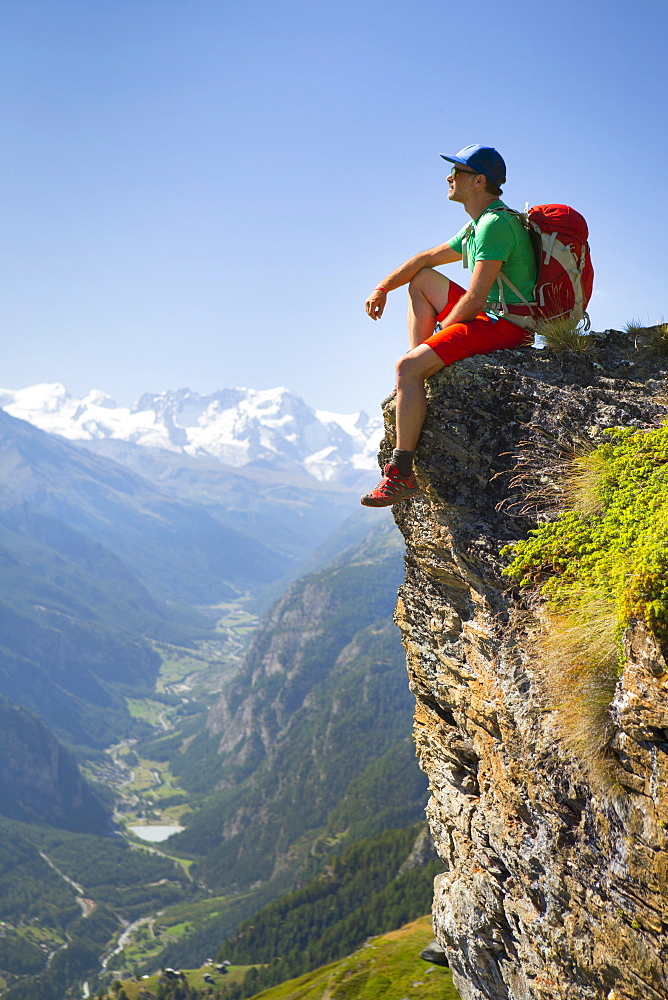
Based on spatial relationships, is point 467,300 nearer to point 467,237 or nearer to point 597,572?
point 467,237

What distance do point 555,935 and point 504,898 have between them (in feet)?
4.06

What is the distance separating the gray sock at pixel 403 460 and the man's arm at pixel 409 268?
2.91 metres

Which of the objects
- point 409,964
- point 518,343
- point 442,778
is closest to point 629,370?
point 518,343

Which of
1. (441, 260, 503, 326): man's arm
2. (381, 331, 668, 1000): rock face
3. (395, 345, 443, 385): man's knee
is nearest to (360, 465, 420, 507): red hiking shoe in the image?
(381, 331, 668, 1000): rock face

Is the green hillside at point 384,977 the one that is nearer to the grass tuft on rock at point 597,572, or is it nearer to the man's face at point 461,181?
the grass tuft on rock at point 597,572

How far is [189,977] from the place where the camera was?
190 meters

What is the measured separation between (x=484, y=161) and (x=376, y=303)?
8.91ft

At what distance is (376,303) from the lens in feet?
35.9

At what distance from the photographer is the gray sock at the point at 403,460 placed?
31.5 feet

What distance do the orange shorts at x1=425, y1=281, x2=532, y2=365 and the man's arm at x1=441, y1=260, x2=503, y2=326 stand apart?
31 cm

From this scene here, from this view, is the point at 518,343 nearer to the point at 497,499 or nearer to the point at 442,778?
the point at 497,499

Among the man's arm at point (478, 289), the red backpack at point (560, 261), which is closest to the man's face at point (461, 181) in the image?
the red backpack at point (560, 261)

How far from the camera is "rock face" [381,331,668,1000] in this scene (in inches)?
260

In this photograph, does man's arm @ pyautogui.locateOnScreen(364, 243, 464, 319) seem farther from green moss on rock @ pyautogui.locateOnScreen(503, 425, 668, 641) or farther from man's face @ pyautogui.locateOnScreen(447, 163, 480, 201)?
green moss on rock @ pyautogui.locateOnScreen(503, 425, 668, 641)
